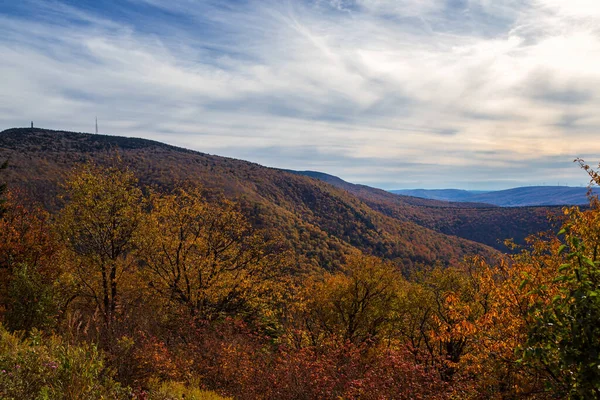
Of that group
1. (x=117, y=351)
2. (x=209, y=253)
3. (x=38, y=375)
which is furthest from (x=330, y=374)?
(x=209, y=253)

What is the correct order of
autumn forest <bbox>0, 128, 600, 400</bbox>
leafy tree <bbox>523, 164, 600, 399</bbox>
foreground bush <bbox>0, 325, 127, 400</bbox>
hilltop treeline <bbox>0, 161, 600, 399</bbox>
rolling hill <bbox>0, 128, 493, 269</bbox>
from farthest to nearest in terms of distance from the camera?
rolling hill <bbox>0, 128, 493, 269</bbox>
autumn forest <bbox>0, 128, 600, 400</bbox>
hilltop treeline <bbox>0, 161, 600, 399</bbox>
foreground bush <bbox>0, 325, 127, 400</bbox>
leafy tree <bbox>523, 164, 600, 399</bbox>

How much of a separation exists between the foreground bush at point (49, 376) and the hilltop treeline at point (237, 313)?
0.04m

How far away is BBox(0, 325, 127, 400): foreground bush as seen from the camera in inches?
256

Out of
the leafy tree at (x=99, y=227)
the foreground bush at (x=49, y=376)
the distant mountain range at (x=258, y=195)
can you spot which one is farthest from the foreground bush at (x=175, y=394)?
the distant mountain range at (x=258, y=195)

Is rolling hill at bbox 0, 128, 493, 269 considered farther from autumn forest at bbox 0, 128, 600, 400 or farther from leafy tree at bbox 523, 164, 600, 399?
leafy tree at bbox 523, 164, 600, 399

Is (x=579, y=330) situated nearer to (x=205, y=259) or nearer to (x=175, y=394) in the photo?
(x=175, y=394)

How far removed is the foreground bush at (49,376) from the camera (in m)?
6.51

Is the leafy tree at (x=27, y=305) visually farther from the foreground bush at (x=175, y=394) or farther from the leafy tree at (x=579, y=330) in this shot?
the leafy tree at (x=579, y=330)

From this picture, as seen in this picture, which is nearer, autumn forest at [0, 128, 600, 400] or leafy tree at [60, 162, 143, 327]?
autumn forest at [0, 128, 600, 400]

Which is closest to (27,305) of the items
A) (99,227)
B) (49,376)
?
(49,376)

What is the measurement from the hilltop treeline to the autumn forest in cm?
7

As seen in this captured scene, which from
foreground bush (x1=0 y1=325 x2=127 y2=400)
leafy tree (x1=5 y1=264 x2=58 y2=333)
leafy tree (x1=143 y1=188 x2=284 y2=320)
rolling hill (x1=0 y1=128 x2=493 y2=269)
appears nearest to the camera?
foreground bush (x1=0 y1=325 x2=127 y2=400)

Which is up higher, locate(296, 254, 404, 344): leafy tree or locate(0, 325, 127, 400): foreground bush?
locate(0, 325, 127, 400): foreground bush

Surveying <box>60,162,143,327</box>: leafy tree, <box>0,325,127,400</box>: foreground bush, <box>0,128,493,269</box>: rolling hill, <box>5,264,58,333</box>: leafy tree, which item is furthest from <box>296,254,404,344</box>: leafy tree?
<box>0,128,493,269</box>: rolling hill
